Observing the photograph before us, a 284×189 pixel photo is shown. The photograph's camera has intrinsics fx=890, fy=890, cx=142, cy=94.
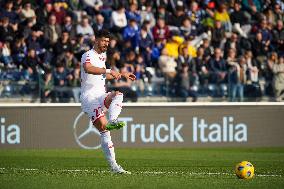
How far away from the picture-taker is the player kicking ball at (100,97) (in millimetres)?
15266

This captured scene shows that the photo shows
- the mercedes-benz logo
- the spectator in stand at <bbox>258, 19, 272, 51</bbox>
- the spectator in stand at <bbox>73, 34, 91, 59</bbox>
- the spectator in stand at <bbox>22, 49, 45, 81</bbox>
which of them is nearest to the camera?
the spectator in stand at <bbox>22, 49, 45, 81</bbox>

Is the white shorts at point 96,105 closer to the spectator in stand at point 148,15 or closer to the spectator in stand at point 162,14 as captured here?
the spectator in stand at point 148,15

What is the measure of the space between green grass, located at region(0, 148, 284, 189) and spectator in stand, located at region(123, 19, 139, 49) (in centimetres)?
402

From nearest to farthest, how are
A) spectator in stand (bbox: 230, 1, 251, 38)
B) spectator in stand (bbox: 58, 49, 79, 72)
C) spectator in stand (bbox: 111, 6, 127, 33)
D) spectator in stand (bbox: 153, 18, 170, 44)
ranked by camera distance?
spectator in stand (bbox: 58, 49, 79, 72)
spectator in stand (bbox: 111, 6, 127, 33)
spectator in stand (bbox: 153, 18, 170, 44)
spectator in stand (bbox: 230, 1, 251, 38)

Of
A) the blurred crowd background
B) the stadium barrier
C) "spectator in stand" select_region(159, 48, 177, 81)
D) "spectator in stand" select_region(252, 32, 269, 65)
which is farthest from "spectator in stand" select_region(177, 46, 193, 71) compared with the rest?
"spectator in stand" select_region(252, 32, 269, 65)

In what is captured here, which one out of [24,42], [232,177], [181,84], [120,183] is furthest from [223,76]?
[120,183]

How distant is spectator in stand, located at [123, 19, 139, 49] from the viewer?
25.5 meters

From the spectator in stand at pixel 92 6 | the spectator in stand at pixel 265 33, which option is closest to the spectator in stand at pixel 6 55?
the spectator in stand at pixel 92 6

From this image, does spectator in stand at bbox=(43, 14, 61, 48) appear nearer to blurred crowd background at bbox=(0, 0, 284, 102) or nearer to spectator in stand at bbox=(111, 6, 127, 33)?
blurred crowd background at bbox=(0, 0, 284, 102)

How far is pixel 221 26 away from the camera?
27172mm

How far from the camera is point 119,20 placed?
25766 millimetres

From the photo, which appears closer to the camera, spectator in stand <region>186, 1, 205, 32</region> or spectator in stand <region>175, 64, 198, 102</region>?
spectator in stand <region>175, 64, 198, 102</region>

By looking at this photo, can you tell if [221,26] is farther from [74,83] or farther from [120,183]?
[120,183]

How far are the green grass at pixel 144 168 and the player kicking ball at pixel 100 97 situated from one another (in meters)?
0.50
